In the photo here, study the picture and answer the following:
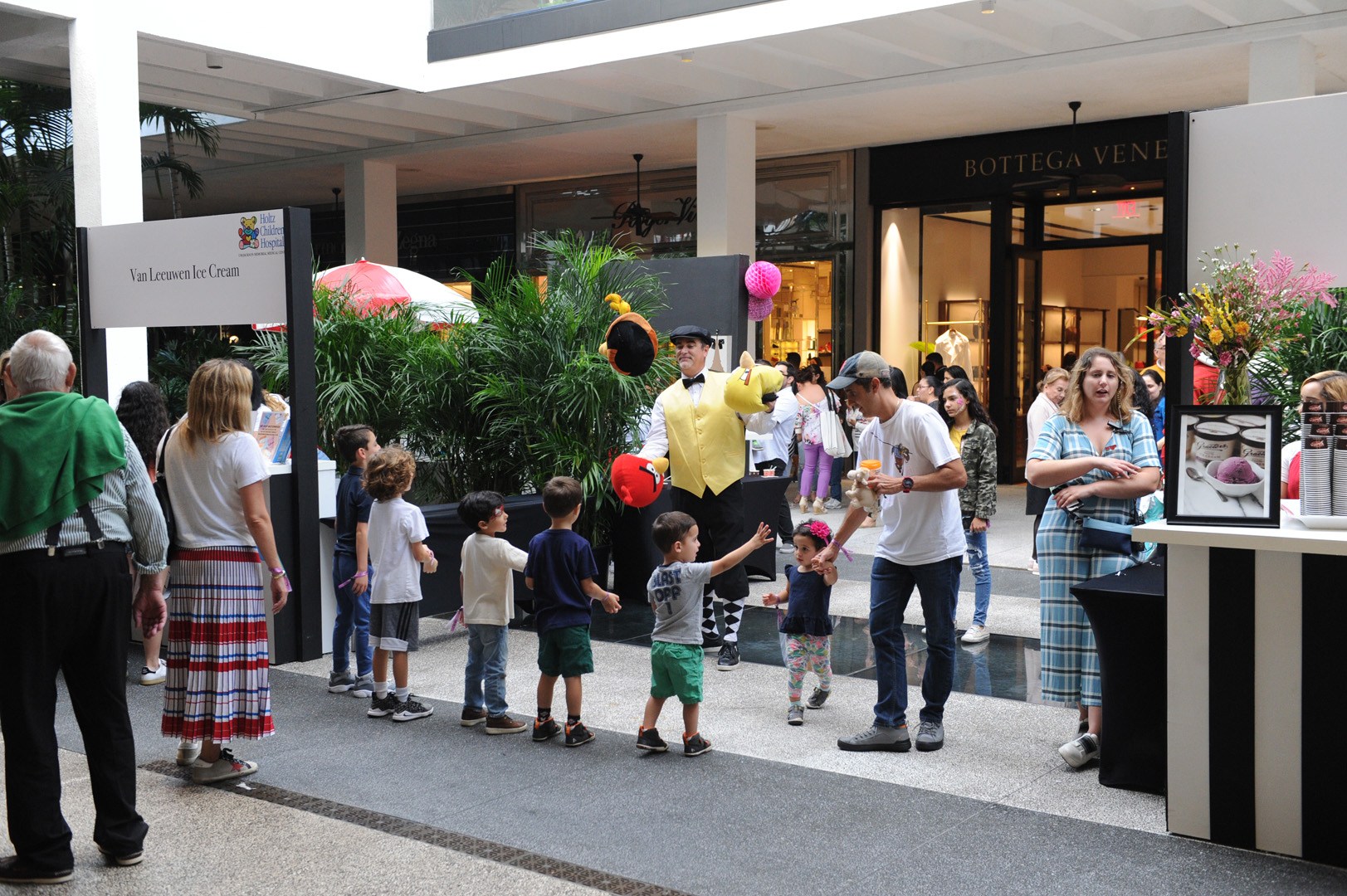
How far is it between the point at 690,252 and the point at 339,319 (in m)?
8.83

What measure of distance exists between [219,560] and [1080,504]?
10.9 ft

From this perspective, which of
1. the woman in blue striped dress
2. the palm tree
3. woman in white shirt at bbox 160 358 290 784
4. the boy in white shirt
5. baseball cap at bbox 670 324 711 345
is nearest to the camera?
woman in white shirt at bbox 160 358 290 784

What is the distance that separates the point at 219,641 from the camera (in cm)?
473

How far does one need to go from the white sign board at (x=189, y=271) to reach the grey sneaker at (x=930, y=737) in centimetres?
394

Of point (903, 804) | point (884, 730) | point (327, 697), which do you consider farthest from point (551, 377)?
point (903, 804)

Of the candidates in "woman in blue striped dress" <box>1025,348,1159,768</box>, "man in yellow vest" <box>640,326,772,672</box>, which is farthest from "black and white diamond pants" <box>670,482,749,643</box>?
"woman in blue striped dress" <box>1025,348,1159,768</box>

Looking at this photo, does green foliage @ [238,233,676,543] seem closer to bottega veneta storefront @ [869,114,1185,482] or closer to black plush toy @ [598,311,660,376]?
black plush toy @ [598,311,660,376]

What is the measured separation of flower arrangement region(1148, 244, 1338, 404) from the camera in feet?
16.0

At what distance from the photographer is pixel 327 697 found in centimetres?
Result: 623

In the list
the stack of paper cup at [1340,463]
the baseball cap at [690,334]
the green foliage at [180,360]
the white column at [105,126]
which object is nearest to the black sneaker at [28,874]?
the baseball cap at [690,334]

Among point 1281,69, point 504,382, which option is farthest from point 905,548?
point 1281,69

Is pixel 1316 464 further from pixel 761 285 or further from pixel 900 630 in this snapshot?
pixel 761 285

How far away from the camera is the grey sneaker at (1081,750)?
196 inches

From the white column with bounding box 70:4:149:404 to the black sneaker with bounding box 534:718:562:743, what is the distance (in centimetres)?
571
